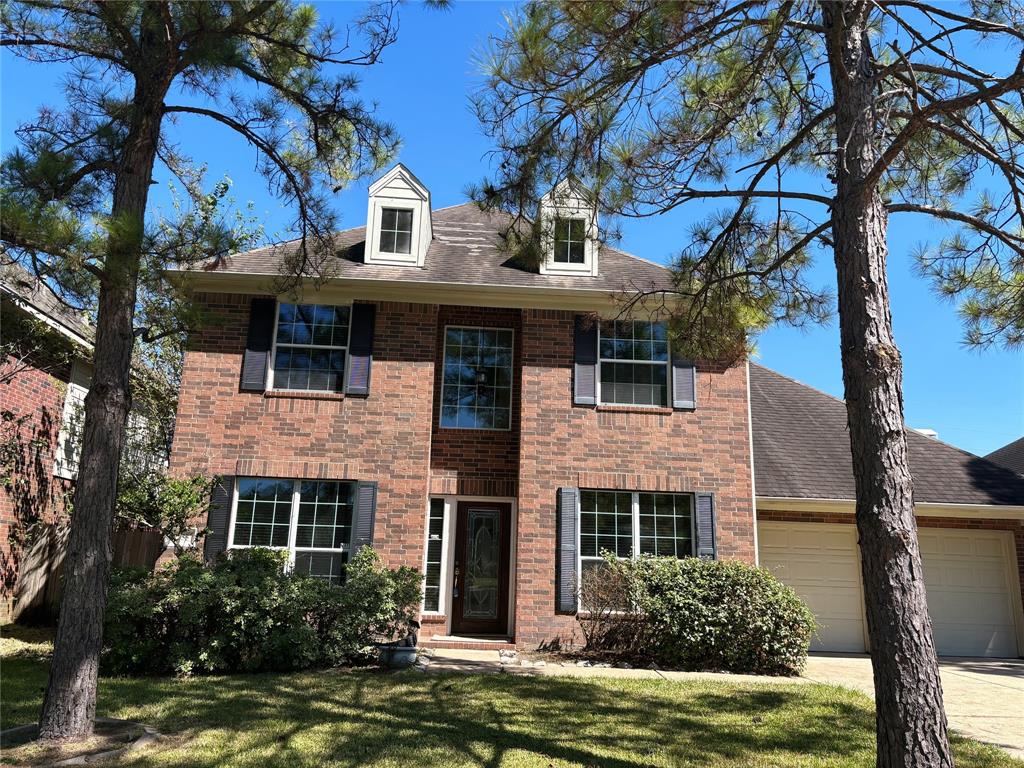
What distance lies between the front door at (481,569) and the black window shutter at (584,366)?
2.13 meters

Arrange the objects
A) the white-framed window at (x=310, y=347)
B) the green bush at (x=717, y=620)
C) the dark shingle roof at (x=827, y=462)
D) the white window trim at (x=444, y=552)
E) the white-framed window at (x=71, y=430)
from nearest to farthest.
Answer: the green bush at (x=717, y=620) → the white window trim at (x=444, y=552) → the white-framed window at (x=310, y=347) → the dark shingle roof at (x=827, y=462) → the white-framed window at (x=71, y=430)

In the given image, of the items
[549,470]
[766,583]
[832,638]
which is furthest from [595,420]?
[832,638]

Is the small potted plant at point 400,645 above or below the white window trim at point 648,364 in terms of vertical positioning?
below

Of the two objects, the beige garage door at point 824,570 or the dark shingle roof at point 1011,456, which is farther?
the dark shingle roof at point 1011,456

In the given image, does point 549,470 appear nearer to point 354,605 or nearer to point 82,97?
point 354,605

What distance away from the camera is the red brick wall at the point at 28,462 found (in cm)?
1155

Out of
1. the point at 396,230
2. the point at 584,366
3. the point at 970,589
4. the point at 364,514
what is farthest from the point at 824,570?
the point at 396,230

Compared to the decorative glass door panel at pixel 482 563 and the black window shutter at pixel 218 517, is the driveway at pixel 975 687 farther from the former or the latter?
the black window shutter at pixel 218 517

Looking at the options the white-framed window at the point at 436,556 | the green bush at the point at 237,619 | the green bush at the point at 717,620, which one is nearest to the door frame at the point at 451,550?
the white-framed window at the point at 436,556

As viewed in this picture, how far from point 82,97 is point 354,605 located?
632cm

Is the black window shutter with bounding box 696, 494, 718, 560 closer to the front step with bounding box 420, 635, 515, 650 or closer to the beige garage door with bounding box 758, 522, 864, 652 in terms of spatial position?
the beige garage door with bounding box 758, 522, 864, 652

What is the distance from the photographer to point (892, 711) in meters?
4.39

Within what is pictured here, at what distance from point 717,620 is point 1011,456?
13559 mm

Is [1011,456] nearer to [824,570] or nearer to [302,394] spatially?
[824,570]
